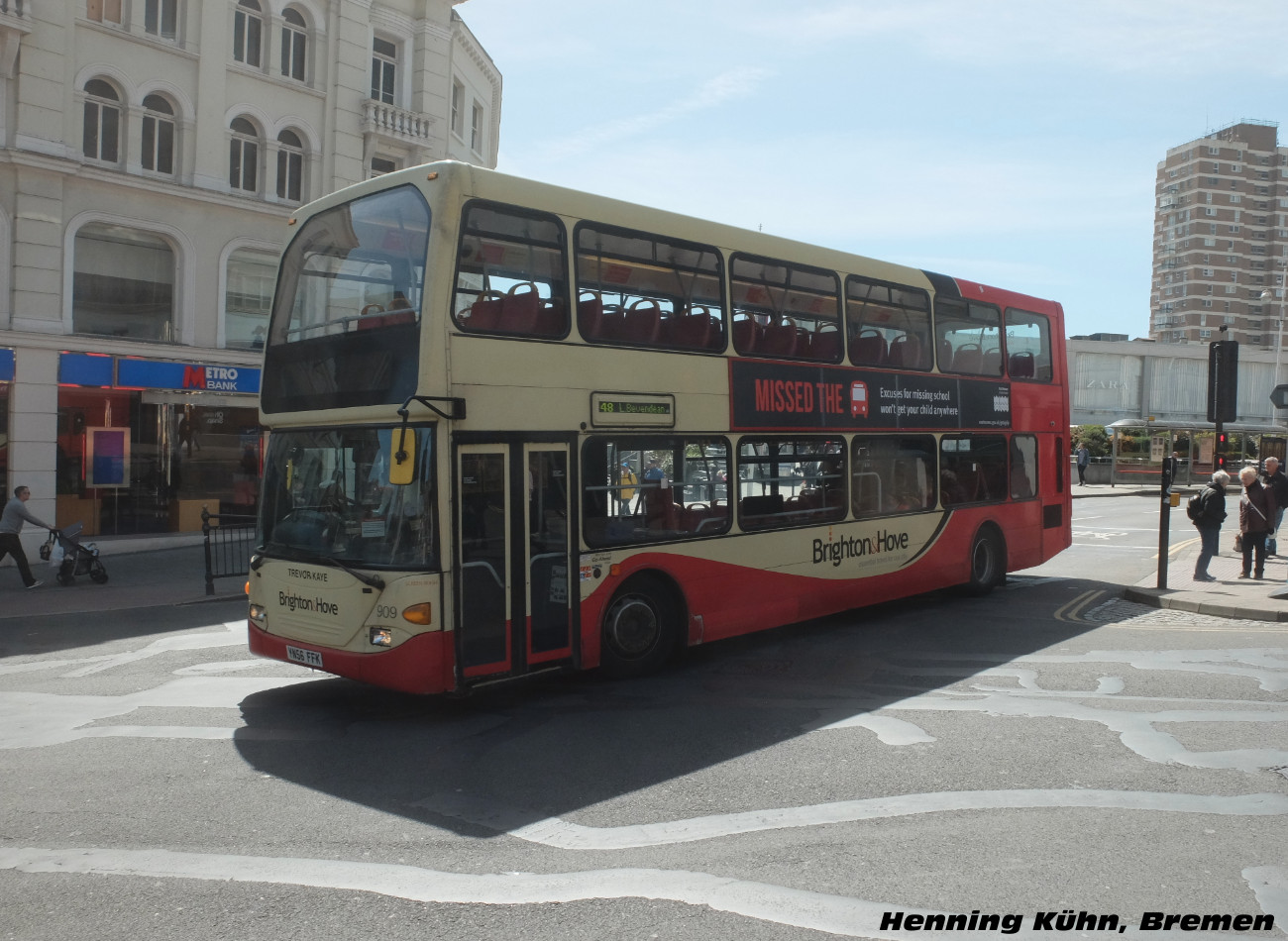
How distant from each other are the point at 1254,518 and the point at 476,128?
23533 millimetres

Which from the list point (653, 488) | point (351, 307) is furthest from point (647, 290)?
point (351, 307)

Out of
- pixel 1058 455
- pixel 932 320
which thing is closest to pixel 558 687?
pixel 932 320

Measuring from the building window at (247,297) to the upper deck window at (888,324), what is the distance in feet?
48.6

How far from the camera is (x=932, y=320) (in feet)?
41.7

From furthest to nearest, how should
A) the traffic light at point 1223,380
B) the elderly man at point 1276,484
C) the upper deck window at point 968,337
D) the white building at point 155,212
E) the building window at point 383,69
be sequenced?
the building window at point 383,69 → the white building at point 155,212 → the elderly man at point 1276,484 → the traffic light at point 1223,380 → the upper deck window at point 968,337

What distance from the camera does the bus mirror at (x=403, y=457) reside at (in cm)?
726

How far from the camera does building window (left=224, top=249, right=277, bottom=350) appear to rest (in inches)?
868

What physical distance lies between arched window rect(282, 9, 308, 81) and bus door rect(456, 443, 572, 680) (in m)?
18.5

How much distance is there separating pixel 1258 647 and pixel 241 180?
20.6 metres

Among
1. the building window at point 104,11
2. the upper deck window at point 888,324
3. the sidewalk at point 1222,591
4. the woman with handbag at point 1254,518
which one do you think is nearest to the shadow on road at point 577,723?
the sidewalk at point 1222,591

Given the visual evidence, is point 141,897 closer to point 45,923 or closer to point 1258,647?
point 45,923

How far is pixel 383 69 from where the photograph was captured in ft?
82.5

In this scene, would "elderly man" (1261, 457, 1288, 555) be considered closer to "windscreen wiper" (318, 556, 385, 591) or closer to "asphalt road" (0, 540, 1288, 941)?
"asphalt road" (0, 540, 1288, 941)

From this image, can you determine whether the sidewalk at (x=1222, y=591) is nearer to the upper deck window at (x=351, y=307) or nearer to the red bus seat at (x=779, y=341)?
the red bus seat at (x=779, y=341)
